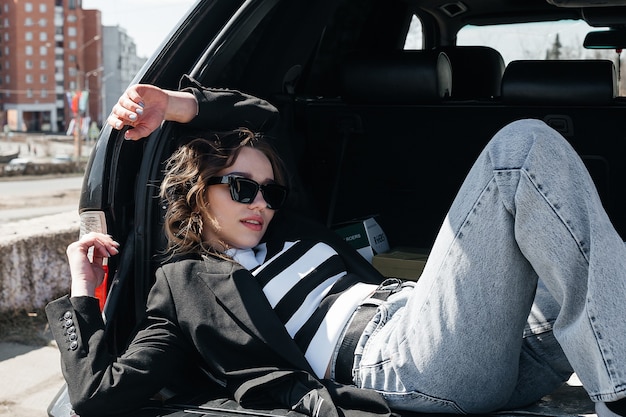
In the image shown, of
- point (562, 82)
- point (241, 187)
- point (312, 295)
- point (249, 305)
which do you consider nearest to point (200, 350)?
point (249, 305)

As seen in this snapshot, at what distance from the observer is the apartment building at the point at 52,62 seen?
324 feet

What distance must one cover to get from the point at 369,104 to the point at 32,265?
3397mm

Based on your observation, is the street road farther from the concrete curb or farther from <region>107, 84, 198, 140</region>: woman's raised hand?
<region>107, 84, 198, 140</region>: woman's raised hand

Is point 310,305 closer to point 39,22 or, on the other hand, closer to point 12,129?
point 12,129

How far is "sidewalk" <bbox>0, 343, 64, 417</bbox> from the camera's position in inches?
149

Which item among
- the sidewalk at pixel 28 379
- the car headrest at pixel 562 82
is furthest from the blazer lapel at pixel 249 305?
the sidewalk at pixel 28 379

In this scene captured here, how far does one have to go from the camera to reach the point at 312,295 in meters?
2.07

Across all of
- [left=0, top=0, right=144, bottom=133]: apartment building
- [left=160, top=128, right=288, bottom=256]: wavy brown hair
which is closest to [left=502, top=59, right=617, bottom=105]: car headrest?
[left=160, top=128, right=288, bottom=256]: wavy brown hair

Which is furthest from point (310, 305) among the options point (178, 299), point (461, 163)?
point (461, 163)

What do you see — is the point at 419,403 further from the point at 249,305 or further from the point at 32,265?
the point at 32,265

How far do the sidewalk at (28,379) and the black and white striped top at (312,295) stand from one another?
2.13 m

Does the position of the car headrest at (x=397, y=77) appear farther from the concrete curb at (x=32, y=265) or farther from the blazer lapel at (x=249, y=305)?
the concrete curb at (x=32, y=265)

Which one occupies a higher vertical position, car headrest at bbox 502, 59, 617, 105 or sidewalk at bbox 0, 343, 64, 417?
car headrest at bbox 502, 59, 617, 105

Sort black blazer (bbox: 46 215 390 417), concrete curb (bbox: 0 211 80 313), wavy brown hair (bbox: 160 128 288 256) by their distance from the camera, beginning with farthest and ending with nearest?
1. concrete curb (bbox: 0 211 80 313)
2. wavy brown hair (bbox: 160 128 288 256)
3. black blazer (bbox: 46 215 390 417)
